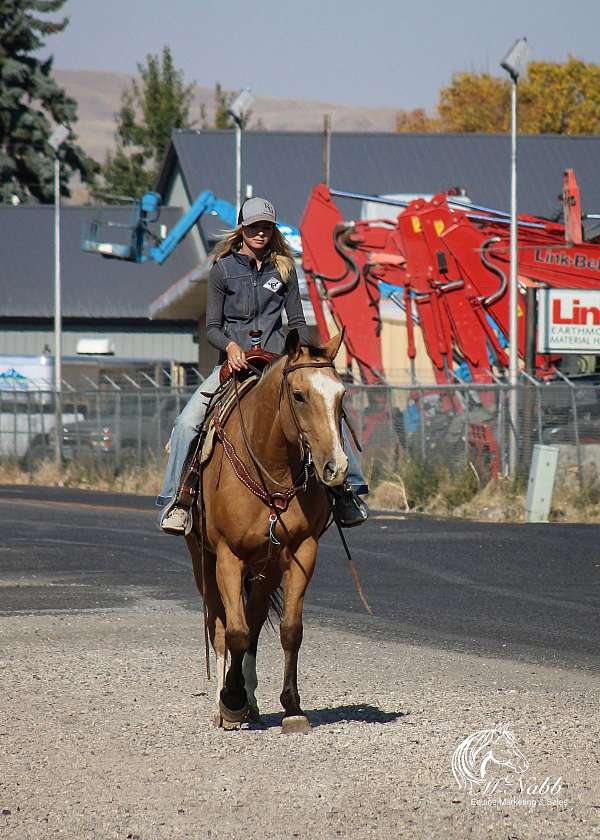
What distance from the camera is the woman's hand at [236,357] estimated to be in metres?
8.76

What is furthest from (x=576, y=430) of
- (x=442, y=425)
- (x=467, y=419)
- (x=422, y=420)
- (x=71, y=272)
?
(x=71, y=272)

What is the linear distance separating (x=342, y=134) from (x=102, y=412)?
2891 centimetres

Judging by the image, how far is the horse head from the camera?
7.54m

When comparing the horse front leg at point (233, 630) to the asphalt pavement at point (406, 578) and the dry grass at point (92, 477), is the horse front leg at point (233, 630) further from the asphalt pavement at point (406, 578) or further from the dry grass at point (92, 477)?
the dry grass at point (92, 477)

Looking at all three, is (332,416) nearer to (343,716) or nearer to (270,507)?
(270,507)

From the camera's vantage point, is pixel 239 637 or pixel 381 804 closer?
pixel 381 804

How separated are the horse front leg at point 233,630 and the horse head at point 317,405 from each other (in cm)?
78

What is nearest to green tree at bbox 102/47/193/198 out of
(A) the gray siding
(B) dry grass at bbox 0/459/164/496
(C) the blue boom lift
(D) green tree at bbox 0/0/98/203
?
(D) green tree at bbox 0/0/98/203

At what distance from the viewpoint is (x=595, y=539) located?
20.8 meters

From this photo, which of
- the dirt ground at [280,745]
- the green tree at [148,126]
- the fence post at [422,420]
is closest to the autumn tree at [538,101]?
the green tree at [148,126]

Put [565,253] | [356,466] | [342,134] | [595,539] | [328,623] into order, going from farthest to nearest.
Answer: [342,134], [565,253], [595,539], [328,623], [356,466]

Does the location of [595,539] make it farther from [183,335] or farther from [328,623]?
[183,335]

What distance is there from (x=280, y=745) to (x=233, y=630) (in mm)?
660

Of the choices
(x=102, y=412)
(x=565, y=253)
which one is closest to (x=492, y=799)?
(x=565, y=253)
